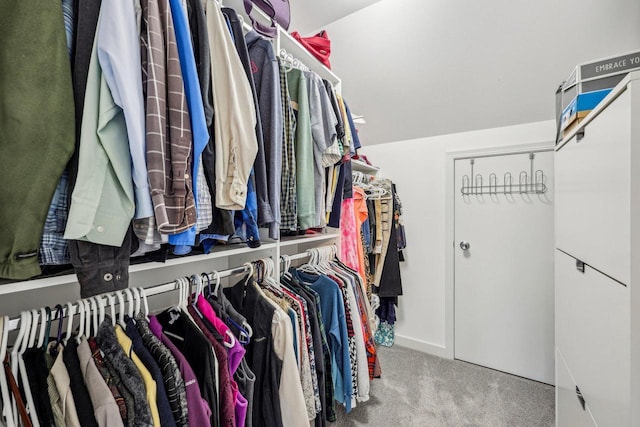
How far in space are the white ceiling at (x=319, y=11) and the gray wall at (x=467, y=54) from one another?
0.17 feet

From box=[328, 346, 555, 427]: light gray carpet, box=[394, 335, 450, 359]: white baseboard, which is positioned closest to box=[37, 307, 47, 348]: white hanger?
box=[328, 346, 555, 427]: light gray carpet

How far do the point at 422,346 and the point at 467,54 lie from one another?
99.5 inches

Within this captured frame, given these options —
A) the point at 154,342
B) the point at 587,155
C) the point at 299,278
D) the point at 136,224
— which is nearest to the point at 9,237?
the point at 136,224

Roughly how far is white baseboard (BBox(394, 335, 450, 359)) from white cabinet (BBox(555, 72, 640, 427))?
1214 millimetres

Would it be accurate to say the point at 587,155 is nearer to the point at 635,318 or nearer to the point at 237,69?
the point at 635,318

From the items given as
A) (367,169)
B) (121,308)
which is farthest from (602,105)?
(367,169)

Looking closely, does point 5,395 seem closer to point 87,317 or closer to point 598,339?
point 87,317

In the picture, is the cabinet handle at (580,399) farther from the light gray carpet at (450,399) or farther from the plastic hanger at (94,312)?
the plastic hanger at (94,312)

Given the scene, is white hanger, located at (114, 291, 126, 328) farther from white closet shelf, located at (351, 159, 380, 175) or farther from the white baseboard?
Result: the white baseboard

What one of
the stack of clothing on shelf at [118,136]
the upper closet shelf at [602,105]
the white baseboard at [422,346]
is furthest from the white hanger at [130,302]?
the white baseboard at [422,346]

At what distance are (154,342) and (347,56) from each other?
2.26 metres

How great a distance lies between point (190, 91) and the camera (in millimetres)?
678

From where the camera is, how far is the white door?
6.98ft

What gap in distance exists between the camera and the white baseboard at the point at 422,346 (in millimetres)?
2521
